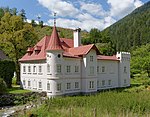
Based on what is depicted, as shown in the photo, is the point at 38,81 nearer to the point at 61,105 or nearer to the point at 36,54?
the point at 36,54

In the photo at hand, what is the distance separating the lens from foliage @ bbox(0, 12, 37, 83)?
45.9 m

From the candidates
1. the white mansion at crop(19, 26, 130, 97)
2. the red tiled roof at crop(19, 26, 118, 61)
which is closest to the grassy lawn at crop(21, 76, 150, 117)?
the white mansion at crop(19, 26, 130, 97)

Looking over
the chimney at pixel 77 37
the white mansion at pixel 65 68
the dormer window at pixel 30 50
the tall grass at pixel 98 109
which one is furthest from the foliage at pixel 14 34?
the tall grass at pixel 98 109

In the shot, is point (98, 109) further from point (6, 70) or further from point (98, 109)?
point (6, 70)

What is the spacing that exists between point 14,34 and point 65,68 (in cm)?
1269

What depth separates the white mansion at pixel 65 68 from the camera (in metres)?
38.3

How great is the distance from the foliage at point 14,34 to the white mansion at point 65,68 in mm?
3486

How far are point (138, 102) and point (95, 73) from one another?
1953cm

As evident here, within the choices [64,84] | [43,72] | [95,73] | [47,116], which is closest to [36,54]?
[43,72]

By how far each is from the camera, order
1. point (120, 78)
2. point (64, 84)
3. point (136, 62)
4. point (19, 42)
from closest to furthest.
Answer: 1. point (64, 84)
2. point (19, 42)
3. point (120, 78)
4. point (136, 62)

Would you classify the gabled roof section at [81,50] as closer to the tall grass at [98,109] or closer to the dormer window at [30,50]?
the dormer window at [30,50]

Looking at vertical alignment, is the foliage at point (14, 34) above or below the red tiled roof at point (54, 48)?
above

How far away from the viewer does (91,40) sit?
94812 millimetres

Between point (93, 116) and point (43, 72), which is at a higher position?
point (43, 72)
